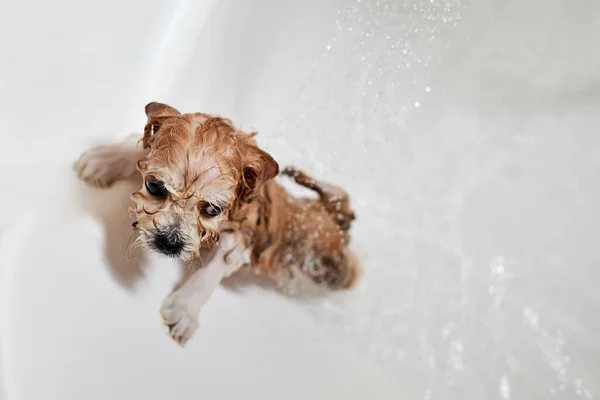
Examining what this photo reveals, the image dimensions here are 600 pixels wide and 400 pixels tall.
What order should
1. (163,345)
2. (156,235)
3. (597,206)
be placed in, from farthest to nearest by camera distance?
(597,206) → (163,345) → (156,235)

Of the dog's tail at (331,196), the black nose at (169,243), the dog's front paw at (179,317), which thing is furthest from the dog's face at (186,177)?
the dog's tail at (331,196)

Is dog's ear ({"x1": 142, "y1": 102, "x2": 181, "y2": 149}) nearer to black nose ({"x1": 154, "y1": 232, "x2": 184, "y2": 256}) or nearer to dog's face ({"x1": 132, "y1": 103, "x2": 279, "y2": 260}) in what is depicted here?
dog's face ({"x1": 132, "y1": 103, "x2": 279, "y2": 260})

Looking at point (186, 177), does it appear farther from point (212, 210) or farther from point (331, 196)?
point (331, 196)

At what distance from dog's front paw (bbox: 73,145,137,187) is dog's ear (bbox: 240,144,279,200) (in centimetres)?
24

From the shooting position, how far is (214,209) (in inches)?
36.3

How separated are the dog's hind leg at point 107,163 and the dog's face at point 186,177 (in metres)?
0.14

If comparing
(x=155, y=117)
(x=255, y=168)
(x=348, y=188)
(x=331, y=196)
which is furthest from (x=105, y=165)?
(x=348, y=188)

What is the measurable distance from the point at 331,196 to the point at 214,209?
0.46 metres

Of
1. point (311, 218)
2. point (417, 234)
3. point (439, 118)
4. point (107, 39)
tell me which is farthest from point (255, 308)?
point (439, 118)

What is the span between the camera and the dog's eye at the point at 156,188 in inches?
34.9

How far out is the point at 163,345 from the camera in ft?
3.33

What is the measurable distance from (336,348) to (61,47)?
2.73ft

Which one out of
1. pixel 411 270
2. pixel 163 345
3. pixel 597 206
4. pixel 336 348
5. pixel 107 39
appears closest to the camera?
pixel 163 345

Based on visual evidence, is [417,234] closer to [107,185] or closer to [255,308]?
[255,308]
